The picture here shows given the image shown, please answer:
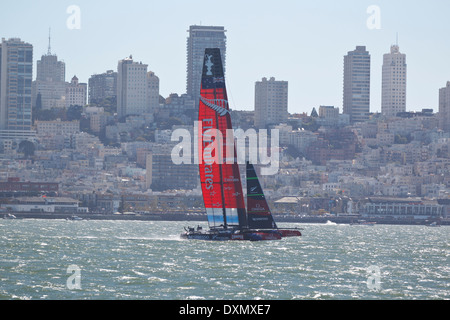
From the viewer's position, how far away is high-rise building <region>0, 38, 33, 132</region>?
180750 mm

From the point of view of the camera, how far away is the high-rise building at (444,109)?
193000 millimetres

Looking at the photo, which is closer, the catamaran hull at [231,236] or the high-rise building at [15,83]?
the catamaran hull at [231,236]

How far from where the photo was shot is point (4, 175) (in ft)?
489

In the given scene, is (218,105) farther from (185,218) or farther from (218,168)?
(185,218)

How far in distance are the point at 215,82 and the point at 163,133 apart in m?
136

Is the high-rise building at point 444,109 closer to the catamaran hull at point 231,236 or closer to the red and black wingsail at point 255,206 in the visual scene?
the catamaran hull at point 231,236

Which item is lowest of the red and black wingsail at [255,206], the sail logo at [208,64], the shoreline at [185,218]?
the shoreline at [185,218]

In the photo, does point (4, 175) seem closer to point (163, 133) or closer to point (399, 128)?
point (163, 133)

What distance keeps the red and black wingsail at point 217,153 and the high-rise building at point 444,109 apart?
143 m

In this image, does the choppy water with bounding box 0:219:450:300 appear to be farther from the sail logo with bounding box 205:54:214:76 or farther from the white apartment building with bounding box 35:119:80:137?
the white apartment building with bounding box 35:119:80:137

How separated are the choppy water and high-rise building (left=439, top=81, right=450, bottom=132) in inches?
5540

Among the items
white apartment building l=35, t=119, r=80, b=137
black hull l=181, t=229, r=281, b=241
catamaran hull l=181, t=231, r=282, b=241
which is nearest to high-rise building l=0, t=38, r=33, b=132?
white apartment building l=35, t=119, r=80, b=137

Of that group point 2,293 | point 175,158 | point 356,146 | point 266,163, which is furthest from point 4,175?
point 2,293

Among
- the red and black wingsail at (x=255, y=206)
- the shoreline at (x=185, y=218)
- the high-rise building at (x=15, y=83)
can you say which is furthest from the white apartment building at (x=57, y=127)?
the red and black wingsail at (x=255, y=206)
